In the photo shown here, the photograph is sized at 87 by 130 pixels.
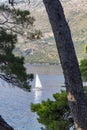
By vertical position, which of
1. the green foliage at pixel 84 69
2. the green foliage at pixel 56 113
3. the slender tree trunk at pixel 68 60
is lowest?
the green foliage at pixel 56 113

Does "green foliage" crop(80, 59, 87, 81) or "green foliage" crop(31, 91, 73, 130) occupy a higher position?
"green foliage" crop(80, 59, 87, 81)

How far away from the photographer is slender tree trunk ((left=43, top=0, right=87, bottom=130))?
543cm

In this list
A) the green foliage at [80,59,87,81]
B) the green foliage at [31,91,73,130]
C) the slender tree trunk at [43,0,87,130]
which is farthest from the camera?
the green foliage at [80,59,87,81]

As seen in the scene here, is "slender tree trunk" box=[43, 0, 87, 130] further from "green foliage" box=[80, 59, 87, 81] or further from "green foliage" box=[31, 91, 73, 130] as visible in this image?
"green foliage" box=[80, 59, 87, 81]

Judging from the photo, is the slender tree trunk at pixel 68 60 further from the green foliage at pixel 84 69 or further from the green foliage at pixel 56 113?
the green foliage at pixel 84 69

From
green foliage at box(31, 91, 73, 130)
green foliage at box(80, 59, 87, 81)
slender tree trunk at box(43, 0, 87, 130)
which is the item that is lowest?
green foliage at box(31, 91, 73, 130)

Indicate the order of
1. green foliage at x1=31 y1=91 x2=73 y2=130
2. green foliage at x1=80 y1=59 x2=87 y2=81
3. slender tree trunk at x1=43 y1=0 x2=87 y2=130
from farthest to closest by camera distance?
1. green foliage at x1=80 y1=59 x2=87 y2=81
2. green foliage at x1=31 y1=91 x2=73 y2=130
3. slender tree trunk at x1=43 y1=0 x2=87 y2=130

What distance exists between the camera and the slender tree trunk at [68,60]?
543 cm

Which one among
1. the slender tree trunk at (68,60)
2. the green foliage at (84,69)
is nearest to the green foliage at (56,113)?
the green foliage at (84,69)

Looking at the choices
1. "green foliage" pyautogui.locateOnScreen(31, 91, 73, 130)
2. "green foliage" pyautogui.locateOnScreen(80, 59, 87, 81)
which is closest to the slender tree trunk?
"green foliage" pyautogui.locateOnScreen(31, 91, 73, 130)

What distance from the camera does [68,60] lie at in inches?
214

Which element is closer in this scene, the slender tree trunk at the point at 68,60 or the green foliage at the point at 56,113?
the slender tree trunk at the point at 68,60

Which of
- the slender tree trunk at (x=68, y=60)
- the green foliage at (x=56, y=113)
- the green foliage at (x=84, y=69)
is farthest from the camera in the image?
the green foliage at (x=84, y=69)

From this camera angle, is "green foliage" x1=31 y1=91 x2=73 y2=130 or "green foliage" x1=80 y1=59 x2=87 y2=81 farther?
"green foliage" x1=80 y1=59 x2=87 y2=81
